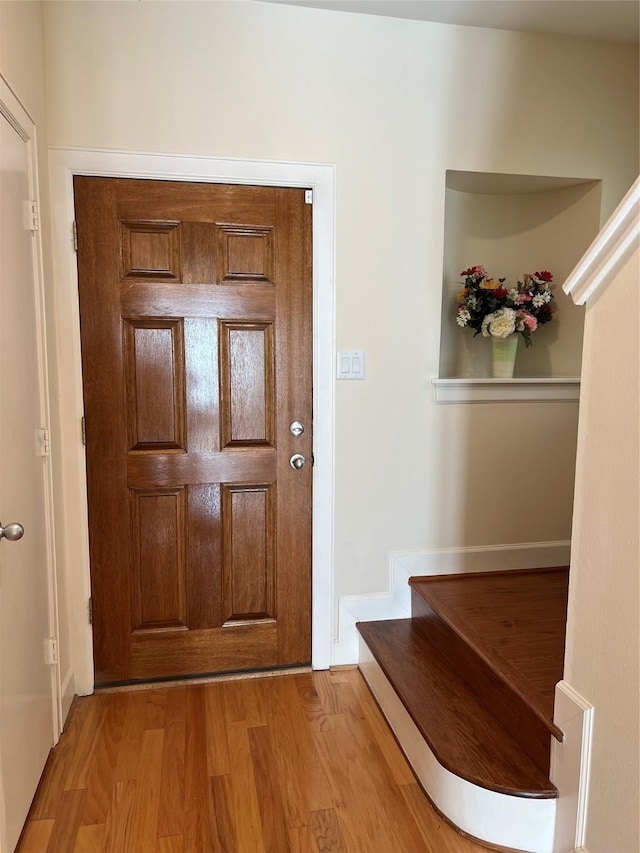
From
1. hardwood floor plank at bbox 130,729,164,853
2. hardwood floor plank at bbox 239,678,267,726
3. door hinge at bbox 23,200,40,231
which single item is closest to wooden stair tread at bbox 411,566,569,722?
hardwood floor plank at bbox 239,678,267,726

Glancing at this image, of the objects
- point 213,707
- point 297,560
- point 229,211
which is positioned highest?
point 229,211

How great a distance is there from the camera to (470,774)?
1612 millimetres

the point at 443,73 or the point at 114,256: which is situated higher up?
the point at 443,73

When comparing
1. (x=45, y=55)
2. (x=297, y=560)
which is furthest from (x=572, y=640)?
(x=45, y=55)

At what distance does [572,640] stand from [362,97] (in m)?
2.04

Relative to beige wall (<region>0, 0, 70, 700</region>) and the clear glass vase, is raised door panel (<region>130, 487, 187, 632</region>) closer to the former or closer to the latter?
beige wall (<region>0, 0, 70, 700</region>)

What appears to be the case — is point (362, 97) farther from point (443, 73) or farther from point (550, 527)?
point (550, 527)

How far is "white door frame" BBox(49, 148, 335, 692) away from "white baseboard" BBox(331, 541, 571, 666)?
0.42 ft

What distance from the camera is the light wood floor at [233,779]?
1610mm

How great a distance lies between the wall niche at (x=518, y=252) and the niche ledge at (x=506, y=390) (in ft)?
0.57

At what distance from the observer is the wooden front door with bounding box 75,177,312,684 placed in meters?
2.18

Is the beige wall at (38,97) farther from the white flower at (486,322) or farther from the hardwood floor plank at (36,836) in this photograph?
the white flower at (486,322)

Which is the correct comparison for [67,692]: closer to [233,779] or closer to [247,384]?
[233,779]

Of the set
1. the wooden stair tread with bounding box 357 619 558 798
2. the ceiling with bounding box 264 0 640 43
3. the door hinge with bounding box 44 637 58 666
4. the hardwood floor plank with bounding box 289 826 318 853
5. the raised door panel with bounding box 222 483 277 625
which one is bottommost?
the hardwood floor plank with bounding box 289 826 318 853
